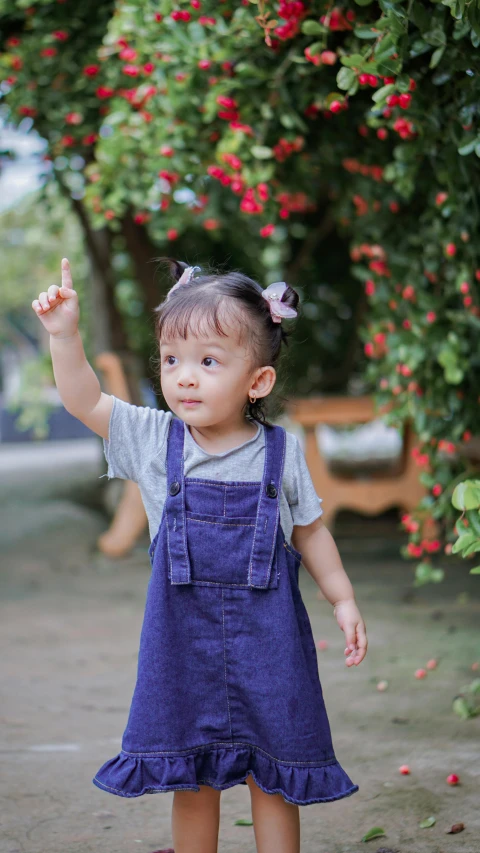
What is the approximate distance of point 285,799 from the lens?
5.87 ft

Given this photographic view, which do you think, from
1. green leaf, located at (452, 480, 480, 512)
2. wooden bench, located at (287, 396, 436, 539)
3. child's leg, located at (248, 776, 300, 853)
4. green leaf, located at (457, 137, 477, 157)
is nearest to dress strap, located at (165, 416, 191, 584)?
child's leg, located at (248, 776, 300, 853)

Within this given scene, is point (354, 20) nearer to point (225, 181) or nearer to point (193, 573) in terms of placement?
point (225, 181)

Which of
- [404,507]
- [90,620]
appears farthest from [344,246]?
[90,620]

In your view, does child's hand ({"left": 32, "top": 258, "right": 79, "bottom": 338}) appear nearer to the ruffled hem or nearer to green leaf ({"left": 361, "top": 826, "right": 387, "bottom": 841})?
the ruffled hem

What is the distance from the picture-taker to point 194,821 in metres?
1.90

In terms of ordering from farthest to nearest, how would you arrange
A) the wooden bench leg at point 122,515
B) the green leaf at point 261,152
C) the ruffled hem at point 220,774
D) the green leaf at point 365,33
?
the wooden bench leg at point 122,515 → the green leaf at point 261,152 → the green leaf at point 365,33 → the ruffled hem at point 220,774

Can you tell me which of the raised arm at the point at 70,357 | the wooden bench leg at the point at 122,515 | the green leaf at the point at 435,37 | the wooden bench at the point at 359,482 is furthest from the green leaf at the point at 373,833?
the wooden bench leg at the point at 122,515

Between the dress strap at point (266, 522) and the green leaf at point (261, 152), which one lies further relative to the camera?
the green leaf at point (261, 152)

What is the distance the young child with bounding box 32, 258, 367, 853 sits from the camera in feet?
5.91

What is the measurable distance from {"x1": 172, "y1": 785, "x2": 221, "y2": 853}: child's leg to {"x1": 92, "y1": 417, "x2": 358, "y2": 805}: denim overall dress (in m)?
0.08

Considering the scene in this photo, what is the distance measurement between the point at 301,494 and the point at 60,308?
1.91 ft

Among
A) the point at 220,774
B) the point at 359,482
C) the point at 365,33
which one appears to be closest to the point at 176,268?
the point at 365,33

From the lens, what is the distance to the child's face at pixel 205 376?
182cm

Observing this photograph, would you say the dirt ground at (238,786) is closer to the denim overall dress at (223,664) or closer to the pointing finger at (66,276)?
the denim overall dress at (223,664)
